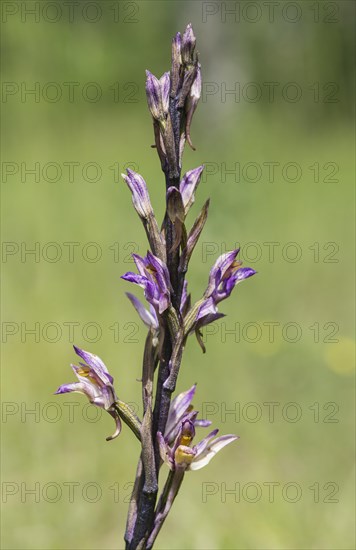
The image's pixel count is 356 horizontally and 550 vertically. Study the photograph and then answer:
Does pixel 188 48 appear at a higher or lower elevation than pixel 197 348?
higher

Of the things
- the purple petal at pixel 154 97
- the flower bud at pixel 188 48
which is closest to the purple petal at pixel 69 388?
the purple petal at pixel 154 97

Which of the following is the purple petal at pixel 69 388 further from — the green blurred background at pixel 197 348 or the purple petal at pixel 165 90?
the green blurred background at pixel 197 348

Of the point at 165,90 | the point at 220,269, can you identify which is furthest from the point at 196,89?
the point at 220,269

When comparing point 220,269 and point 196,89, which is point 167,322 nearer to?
point 220,269

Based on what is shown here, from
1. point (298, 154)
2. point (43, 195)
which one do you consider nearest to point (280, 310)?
point (43, 195)

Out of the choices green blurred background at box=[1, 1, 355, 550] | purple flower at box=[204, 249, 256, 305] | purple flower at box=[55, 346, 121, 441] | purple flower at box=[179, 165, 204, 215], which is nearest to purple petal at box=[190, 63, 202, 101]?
purple flower at box=[179, 165, 204, 215]

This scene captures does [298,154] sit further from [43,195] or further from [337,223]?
[43,195]

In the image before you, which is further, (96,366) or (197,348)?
(197,348)

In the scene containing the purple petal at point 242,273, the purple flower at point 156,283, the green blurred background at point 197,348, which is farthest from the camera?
the green blurred background at point 197,348
